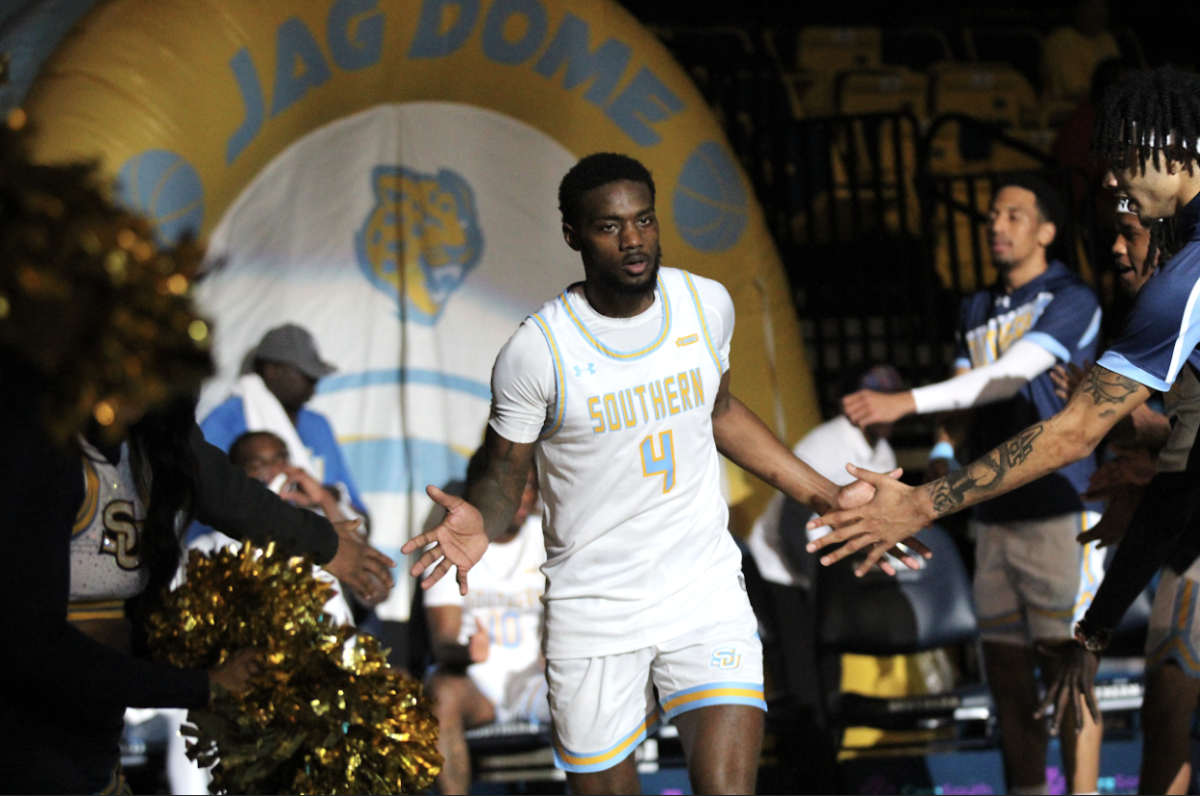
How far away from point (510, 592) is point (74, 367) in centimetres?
404

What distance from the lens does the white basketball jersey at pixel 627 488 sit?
10.2 ft

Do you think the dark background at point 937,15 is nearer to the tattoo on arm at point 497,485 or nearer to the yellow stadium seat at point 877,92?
the yellow stadium seat at point 877,92

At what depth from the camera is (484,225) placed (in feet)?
20.8

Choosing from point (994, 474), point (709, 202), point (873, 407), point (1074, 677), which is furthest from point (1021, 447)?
point (709, 202)

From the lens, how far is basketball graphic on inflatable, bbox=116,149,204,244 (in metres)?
4.90

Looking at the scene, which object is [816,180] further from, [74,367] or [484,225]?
[74,367]

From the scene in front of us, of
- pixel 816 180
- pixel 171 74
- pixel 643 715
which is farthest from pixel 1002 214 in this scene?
pixel 816 180

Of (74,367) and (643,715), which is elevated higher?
(74,367)

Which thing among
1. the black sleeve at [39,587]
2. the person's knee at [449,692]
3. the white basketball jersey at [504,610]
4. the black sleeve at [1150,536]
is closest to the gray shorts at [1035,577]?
the black sleeve at [1150,536]

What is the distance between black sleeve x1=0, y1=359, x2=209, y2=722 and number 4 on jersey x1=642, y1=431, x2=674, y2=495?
4.57ft

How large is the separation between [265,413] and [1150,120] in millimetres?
3829

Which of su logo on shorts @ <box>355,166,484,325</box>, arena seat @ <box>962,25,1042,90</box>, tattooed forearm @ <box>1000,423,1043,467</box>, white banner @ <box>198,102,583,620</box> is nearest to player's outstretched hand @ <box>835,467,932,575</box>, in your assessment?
tattooed forearm @ <box>1000,423,1043,467</box>

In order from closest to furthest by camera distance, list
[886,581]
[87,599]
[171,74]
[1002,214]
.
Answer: [87,599], [1002,214], [171,74], [886,581]

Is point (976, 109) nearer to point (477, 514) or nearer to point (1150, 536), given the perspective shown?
point (1150, 536)
